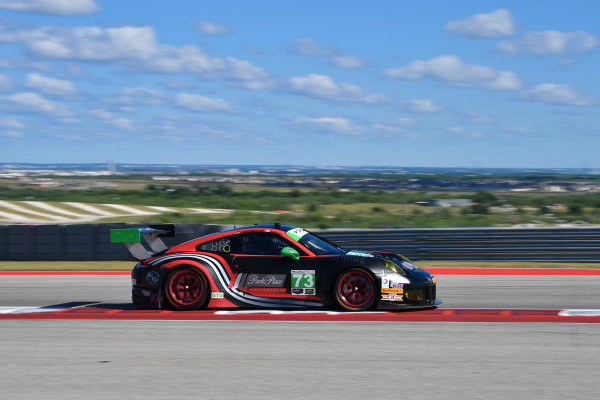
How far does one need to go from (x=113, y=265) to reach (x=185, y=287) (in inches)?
322

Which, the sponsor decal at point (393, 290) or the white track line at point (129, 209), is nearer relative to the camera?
the sponsor decal at point (393, 290)

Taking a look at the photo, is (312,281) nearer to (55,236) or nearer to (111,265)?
(111,265)

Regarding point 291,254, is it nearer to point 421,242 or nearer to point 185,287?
point 185,287

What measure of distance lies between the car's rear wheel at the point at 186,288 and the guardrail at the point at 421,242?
7.60 metres

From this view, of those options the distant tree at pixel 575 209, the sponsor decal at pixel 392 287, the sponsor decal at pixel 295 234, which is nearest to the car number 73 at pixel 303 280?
the sponsor decal at pixel 295 234

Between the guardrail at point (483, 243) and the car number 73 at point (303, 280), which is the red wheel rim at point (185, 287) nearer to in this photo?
the car number 73 at point (303, 280)

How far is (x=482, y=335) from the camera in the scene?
7266 mm

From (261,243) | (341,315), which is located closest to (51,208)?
(261,243)

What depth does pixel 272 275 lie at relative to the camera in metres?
8.83

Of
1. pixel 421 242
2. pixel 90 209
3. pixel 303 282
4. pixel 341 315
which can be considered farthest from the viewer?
pixel 90 209

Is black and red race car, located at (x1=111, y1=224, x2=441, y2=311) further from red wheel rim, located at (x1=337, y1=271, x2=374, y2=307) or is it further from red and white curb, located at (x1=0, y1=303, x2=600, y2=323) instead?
red and white curb, located at (x1=0, y1=303, x2=600, y2=323)

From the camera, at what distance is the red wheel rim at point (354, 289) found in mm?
8617

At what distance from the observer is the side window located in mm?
8969

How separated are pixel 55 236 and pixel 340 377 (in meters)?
13.6
